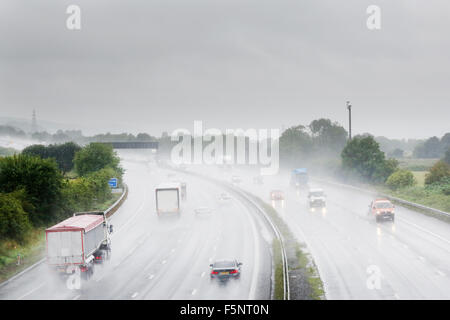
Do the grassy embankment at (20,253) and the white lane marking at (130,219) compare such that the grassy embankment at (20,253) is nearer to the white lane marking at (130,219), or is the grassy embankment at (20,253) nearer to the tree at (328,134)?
the white lane marking at (130,219)

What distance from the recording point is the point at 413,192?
Result: 2525 inches

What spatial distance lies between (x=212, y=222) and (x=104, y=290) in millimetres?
25159

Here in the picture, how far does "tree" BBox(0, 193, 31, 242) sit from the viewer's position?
1499 inches

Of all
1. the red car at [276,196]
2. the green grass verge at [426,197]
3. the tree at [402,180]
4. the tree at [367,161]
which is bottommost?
the red car at [276,196]

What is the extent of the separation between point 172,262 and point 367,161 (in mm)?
57691

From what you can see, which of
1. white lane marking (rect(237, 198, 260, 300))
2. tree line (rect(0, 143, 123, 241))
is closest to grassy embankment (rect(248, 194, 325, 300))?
white lane marking (rect(237, 198, 260, 300))

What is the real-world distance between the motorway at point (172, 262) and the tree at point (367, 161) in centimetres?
3258

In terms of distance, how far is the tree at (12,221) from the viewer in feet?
125

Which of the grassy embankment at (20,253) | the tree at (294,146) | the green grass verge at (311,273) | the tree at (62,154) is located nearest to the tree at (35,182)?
the grassy embankment at (20,253)

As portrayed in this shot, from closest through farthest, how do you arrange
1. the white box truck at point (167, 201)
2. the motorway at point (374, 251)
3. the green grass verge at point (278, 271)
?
the green grass verge at point (278, 271)
the motorway at point (374, 251)
the white box truck at point (167, 201)

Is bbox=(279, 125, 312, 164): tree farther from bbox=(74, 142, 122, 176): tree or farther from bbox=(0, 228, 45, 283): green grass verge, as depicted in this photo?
bbox=(0, 228, 45, 283): green grass verge

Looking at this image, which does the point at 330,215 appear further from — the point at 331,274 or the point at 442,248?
the point at 331,274

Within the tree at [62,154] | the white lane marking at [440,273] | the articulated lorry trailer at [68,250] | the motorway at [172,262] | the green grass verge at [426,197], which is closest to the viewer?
the motorway at [172,262]
